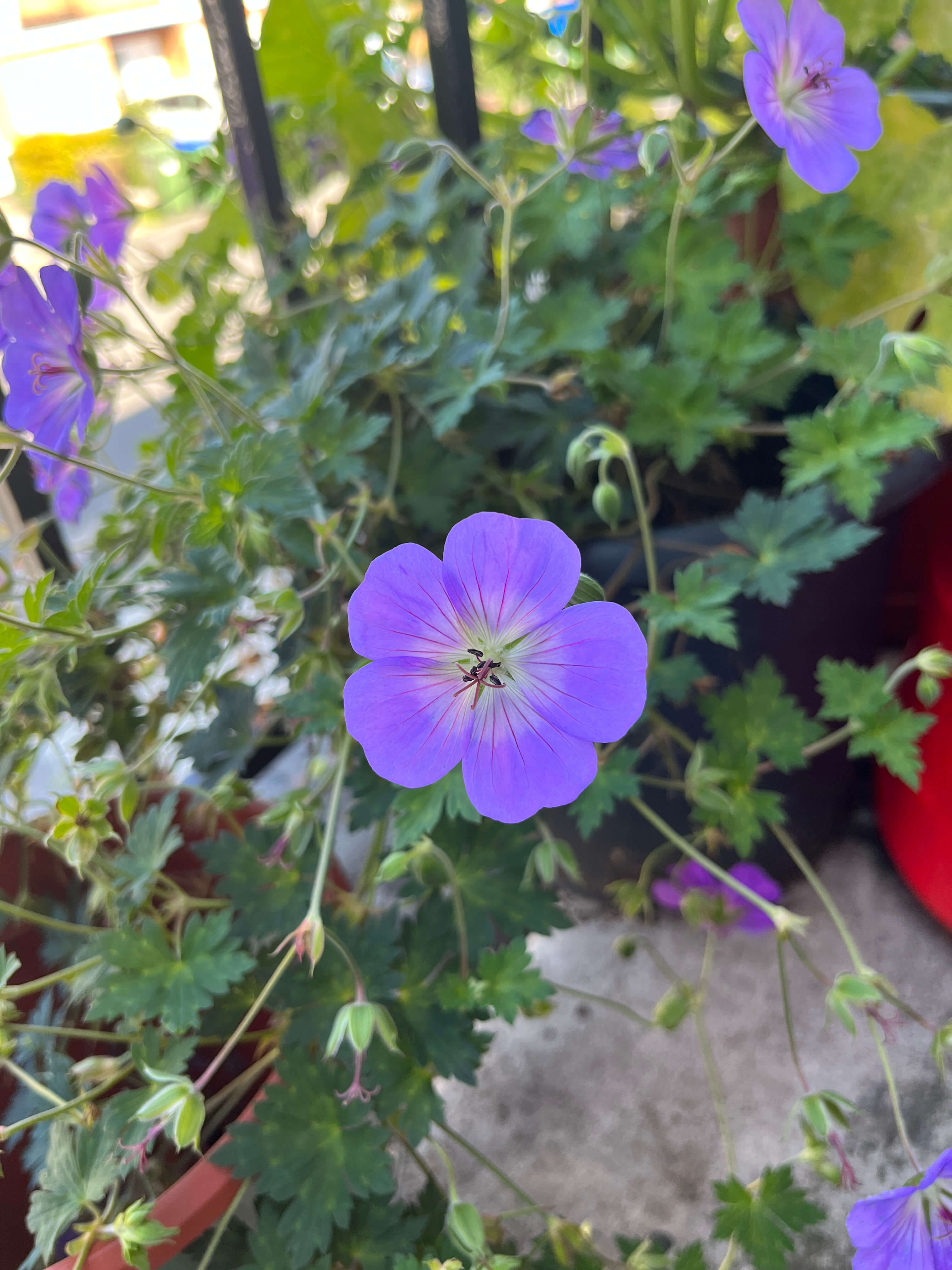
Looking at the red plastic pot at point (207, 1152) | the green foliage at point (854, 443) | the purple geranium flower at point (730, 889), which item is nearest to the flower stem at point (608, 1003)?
the purple geranium flower at point (730, 889)

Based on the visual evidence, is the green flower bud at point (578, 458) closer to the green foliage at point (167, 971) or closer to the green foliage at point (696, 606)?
the green foliage at point (696, 606)

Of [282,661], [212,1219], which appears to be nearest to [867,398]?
[282,661]

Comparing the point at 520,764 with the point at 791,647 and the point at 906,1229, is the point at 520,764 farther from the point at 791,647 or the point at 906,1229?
the point at 791,647

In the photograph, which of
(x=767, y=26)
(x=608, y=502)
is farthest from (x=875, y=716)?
(x=767, y=26)

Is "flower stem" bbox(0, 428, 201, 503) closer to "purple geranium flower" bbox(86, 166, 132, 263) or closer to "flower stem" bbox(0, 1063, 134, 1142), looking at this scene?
"purple geranium flower" bbox(86, 166, 132, 263)

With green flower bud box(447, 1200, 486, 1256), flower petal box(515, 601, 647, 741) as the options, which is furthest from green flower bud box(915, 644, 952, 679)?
green flower bud box(447, 1200, 486, 1256)

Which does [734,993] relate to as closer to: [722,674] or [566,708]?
[722,674]
